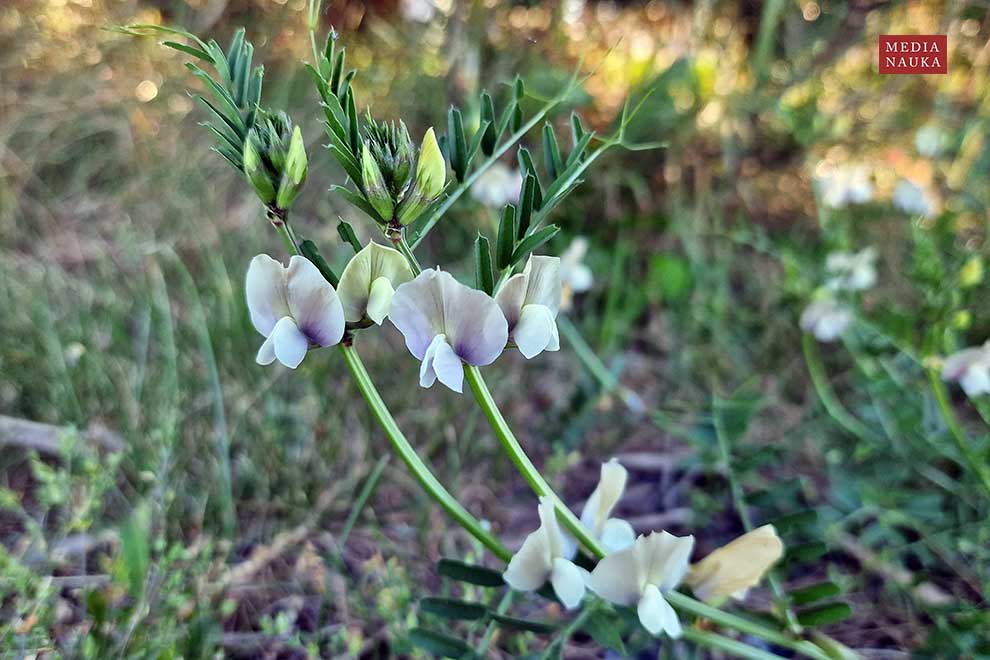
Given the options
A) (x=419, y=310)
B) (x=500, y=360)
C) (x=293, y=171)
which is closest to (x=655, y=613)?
(x=419, y=310)

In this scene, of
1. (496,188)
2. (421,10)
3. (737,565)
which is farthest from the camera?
(421,10)

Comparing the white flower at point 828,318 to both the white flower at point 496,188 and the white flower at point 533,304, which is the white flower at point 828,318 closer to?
the white flower at point 496,188

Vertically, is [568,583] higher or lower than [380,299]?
lower

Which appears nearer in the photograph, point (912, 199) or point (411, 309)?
point (411, 309)

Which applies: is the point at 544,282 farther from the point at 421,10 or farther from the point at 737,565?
the point at 421,10

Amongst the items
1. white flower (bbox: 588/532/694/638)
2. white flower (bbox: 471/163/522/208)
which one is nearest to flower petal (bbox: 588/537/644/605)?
white flower (bbox: 588/532/694/638)

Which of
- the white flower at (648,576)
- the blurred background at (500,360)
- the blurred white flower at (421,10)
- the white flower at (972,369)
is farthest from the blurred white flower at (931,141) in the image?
the white flower at (648,576)

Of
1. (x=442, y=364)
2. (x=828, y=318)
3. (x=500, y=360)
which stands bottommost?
(x=500, y=360)
